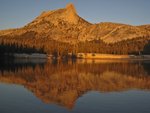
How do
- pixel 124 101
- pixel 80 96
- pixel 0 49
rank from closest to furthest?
1. pixel 124 101
2. pixel 80 96
3. pixel 0 49

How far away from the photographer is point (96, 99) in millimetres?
31484

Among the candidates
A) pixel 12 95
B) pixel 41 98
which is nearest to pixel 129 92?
pixel 41 98

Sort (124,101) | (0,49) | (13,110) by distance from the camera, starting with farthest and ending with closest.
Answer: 1. (0,49)
2. (124,101)
3. (13,110)

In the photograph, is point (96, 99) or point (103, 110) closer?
point (103, 110)

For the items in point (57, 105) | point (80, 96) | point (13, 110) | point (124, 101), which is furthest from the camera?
point (80, 96)

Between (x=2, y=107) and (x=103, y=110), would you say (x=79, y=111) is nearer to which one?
(x=103, y=110)

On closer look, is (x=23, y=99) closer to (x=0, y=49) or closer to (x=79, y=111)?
(x=79, y=111)

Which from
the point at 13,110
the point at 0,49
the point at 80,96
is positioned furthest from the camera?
the point at 0,49

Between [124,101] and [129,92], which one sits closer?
[124,101]

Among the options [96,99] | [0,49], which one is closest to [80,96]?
[96,99]

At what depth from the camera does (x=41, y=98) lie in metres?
31.7

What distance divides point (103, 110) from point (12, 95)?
490 inches

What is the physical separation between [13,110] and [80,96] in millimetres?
10405

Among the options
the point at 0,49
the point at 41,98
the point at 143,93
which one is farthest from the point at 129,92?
the point at 0,49
